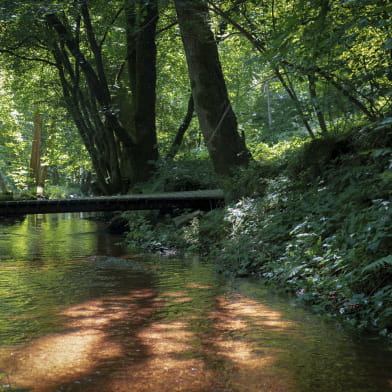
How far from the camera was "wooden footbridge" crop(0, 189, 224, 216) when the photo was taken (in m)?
11.4

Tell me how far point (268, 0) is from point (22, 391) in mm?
8623

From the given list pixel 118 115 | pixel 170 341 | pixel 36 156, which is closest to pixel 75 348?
pixel 170 341

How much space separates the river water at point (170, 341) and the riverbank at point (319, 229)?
1.38 ft

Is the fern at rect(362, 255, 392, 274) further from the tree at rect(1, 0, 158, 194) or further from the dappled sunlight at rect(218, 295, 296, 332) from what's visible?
the tree at rect(1, 0, 158, 194)

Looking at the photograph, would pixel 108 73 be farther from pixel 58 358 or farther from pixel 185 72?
pixel 58 358

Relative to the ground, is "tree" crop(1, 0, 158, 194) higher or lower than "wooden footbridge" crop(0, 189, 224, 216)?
higher

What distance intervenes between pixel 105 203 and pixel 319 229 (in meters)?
6.59

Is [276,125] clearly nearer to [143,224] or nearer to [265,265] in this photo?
[265,265]

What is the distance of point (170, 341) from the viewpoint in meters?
4.12

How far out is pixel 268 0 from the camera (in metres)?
9.51

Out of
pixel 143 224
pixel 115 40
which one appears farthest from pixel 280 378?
pixel 115 40

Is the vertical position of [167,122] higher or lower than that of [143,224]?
higher

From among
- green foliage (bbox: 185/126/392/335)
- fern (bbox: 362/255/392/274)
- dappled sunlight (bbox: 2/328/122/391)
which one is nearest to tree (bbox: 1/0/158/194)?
green foliage (bbox: 185/126/392/335)

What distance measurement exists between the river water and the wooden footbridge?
4453mm
